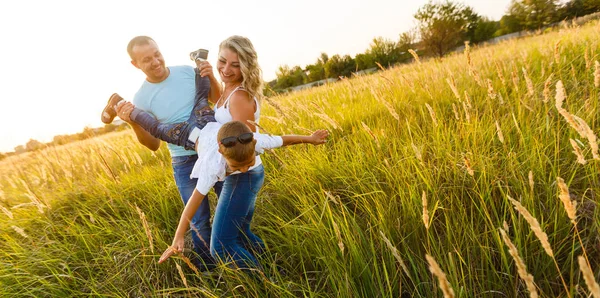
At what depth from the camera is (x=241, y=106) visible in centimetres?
204

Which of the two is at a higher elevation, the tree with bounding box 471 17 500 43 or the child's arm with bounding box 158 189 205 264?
the tree with bounding box 471 17 500 43

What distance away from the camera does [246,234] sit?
2.12m

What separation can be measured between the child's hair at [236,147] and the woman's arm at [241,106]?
0.94 ft

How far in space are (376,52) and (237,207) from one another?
122ft

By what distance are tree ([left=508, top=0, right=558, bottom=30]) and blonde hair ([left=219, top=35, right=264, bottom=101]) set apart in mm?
42386

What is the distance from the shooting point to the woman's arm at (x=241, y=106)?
2.03m

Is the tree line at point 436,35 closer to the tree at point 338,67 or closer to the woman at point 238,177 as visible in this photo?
the tree at point 338,67

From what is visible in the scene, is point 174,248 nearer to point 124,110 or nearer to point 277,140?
point 277,140

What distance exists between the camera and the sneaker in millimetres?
2367

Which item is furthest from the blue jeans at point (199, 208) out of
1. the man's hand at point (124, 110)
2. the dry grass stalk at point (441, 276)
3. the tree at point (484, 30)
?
the tree at point (484, 30)

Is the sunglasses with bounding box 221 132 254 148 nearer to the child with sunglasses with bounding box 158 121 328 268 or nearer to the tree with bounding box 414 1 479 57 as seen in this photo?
the child with sunglasses with bounding box 158 121 328 268

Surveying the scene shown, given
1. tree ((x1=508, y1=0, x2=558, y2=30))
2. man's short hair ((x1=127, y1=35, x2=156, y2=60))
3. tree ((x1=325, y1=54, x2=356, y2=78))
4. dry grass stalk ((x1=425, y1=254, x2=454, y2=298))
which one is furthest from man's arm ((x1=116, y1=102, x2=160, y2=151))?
tree ((x1=508, y1=0, x2=558, y2=30))

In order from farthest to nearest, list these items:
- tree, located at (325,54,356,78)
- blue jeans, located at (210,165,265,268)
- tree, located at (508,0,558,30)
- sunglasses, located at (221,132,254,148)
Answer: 1. tree, located at (508,0,558,30)
2. tree, located at (325,54,356,78)
3. blue jeans, located at (210,165,265,268)
4. sunglasses, located at (221,132,254,148)

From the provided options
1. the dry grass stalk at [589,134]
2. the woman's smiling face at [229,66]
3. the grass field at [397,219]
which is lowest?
the grass field at [397,219]
